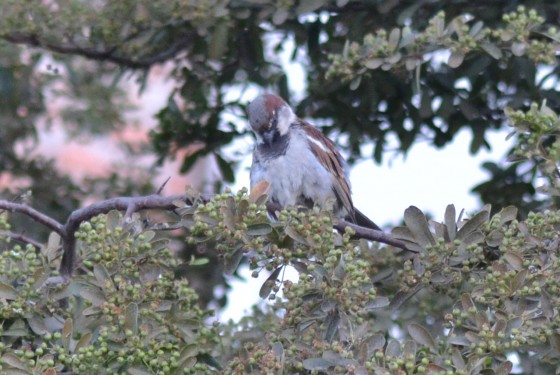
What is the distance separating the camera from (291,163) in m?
3.74

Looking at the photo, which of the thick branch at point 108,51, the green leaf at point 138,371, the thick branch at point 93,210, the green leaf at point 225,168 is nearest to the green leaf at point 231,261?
the thick branch at point 93,210

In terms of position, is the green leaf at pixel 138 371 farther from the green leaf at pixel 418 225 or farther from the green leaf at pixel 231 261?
the green leaf at pixel 418 225

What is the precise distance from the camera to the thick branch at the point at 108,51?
3846mm

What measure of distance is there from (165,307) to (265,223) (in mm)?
339

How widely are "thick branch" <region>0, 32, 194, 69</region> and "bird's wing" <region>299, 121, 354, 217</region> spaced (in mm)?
578

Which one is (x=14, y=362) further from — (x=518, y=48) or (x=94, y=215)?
(x=518, y=48)

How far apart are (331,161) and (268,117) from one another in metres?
0.32

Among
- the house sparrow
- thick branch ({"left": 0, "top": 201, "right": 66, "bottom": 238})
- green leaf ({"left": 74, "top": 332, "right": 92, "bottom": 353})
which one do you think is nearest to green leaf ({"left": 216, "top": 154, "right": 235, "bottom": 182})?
the house sparrow

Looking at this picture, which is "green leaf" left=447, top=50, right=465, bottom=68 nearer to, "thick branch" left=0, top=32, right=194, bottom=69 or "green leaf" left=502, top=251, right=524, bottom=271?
"green leaf" left=502, top=251, right=524, bottom=271

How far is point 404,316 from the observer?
352 centimetres

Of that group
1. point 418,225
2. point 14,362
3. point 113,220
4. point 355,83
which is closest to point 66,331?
point 14,362

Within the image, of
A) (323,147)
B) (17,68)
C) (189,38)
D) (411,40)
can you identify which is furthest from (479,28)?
(17,68)

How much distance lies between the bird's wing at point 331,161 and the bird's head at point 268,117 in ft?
0.33

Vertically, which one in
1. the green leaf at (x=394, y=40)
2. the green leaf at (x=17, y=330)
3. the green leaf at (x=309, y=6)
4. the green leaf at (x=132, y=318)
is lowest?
the green leaf at (x=17, y=330)
